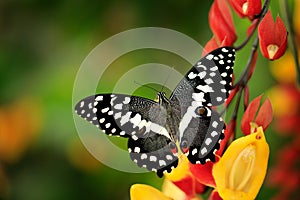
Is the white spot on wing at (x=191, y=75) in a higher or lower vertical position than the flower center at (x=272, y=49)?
lower

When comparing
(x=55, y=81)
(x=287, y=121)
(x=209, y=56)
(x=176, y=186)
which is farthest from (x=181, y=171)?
(x=55, y=81)

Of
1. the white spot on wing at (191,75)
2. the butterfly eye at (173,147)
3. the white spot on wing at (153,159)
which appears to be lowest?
the white spot on wing at (153,159)

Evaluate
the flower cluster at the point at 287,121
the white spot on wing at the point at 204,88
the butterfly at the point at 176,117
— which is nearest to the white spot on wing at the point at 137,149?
the butterfly at the point at 176,117

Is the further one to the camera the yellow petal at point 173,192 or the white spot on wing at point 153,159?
the yellow petal at point 173,192

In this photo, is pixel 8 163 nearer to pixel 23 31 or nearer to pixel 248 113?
pixel 23 31

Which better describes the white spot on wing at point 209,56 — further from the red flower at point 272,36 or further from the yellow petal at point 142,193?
the yellow petal at point 142,193

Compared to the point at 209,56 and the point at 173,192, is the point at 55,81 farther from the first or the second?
the point at 209,56

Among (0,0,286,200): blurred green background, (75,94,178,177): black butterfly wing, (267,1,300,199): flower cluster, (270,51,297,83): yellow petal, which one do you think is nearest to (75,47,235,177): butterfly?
(75,94,178,177): black butterfly wing
